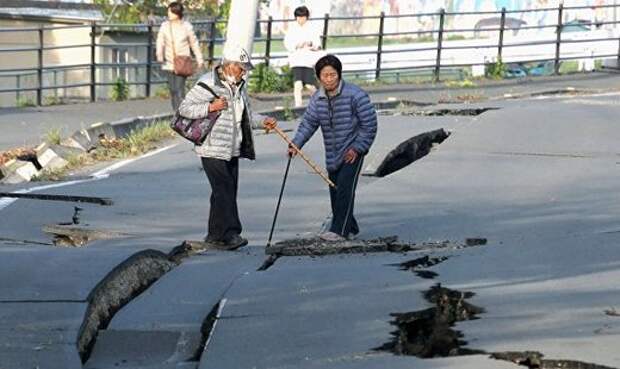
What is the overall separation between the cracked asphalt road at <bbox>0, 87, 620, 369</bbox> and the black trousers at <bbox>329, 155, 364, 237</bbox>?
38 cm

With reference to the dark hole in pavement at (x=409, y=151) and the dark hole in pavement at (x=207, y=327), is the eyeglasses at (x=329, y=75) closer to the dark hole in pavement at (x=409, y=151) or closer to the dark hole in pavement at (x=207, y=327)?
the dark hole in pavement at (x=207, y=327)

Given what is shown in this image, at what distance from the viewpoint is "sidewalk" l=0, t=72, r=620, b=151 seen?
21.3m

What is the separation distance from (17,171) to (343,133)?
6.41m

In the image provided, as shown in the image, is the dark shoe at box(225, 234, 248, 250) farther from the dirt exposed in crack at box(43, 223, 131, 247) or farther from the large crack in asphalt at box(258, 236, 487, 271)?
the dirt exposed in crack at box(43, 223, 131, 247)

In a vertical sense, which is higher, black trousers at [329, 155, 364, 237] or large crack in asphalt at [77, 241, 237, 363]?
black trousers at [329, 155, 364, 237]

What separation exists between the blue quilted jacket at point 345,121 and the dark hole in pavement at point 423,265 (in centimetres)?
157

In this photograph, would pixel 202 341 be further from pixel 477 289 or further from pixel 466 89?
pixel 466 89

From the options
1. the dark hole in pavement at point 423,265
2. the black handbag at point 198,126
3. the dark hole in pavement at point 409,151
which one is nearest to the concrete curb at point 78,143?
the dark hole in pavement at point 409,151

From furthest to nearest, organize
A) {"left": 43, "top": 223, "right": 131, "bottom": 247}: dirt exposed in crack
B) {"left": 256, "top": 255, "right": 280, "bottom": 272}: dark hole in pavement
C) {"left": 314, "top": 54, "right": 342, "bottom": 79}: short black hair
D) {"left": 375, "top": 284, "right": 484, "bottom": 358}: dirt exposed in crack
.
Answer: {"left": 43, "top": 223, "right": 131, "bottom": 247}: dirt exposed in crack < {"left": 314, "top": 54, "right": 342, "bottom": 79}: short black hair < {"left": 256, "top": 255, "right": 280, "bottom": 272}: dark hole in pavement < {"left": 375, "top": 284, "right": 484, "bottom": 358}: dirt exposed in crack

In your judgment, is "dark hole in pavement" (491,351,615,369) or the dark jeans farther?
the dark jeans

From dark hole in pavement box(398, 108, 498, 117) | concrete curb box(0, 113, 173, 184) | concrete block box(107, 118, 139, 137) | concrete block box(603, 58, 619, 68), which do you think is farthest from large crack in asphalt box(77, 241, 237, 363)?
concrete block box(603, 58, 619, 68)

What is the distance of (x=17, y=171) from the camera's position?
1695 centimetres

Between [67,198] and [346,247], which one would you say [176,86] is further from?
[346,247]

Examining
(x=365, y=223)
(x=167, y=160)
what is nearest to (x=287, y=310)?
(x=365, y=223)
